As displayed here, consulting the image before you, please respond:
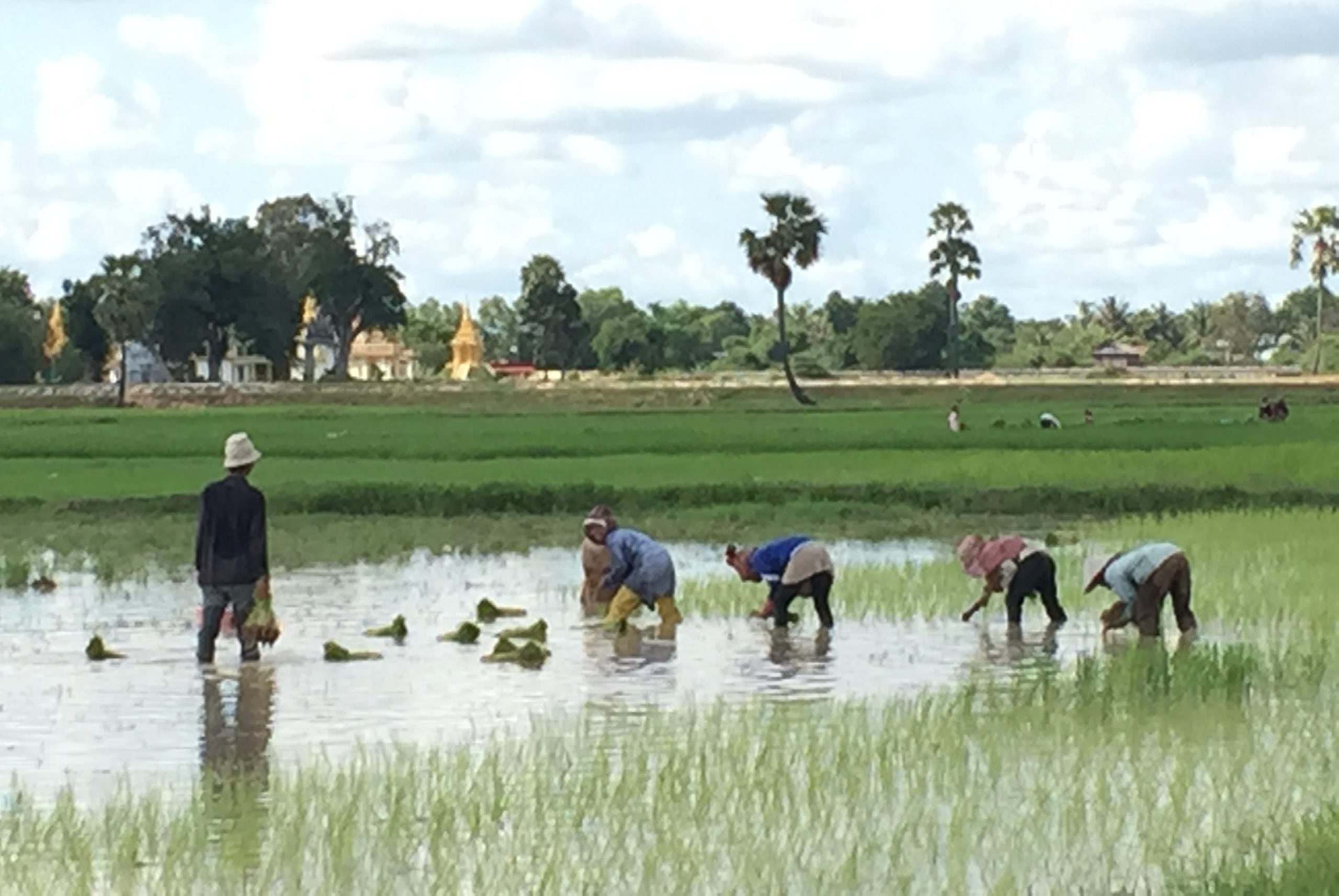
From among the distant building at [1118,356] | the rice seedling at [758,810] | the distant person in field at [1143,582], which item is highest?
the distant building at [1118,356]

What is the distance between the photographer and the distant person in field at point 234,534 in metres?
12.0

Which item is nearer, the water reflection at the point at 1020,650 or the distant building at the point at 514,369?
the water reflection at the point at 1020,650

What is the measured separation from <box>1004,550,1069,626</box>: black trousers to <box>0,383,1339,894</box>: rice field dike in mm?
216

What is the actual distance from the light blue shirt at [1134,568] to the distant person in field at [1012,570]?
1048 millimetres

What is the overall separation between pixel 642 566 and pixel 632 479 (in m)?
13.1

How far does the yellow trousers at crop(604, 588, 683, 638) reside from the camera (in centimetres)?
1398

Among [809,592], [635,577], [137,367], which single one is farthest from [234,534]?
[137,367]

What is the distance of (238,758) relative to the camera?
31.4 feet

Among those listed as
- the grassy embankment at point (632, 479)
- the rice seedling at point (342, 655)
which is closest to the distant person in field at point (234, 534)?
the rice seedling at point (342, 655)

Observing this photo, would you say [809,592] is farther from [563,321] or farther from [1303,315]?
[1303,315]

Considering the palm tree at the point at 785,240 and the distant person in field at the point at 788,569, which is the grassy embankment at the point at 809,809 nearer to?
the distant person in field at the point at 788,569

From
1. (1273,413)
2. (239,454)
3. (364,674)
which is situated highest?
(239,454)

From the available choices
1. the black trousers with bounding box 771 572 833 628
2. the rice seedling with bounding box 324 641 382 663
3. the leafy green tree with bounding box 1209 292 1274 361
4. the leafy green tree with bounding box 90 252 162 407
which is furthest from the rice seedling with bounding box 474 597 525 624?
the leafy green tree with bounding box 1209 292 1274 361

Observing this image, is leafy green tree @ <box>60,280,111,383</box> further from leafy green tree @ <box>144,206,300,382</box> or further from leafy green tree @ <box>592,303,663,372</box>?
leafy green tree @ <box>592,303,663,372</box>
